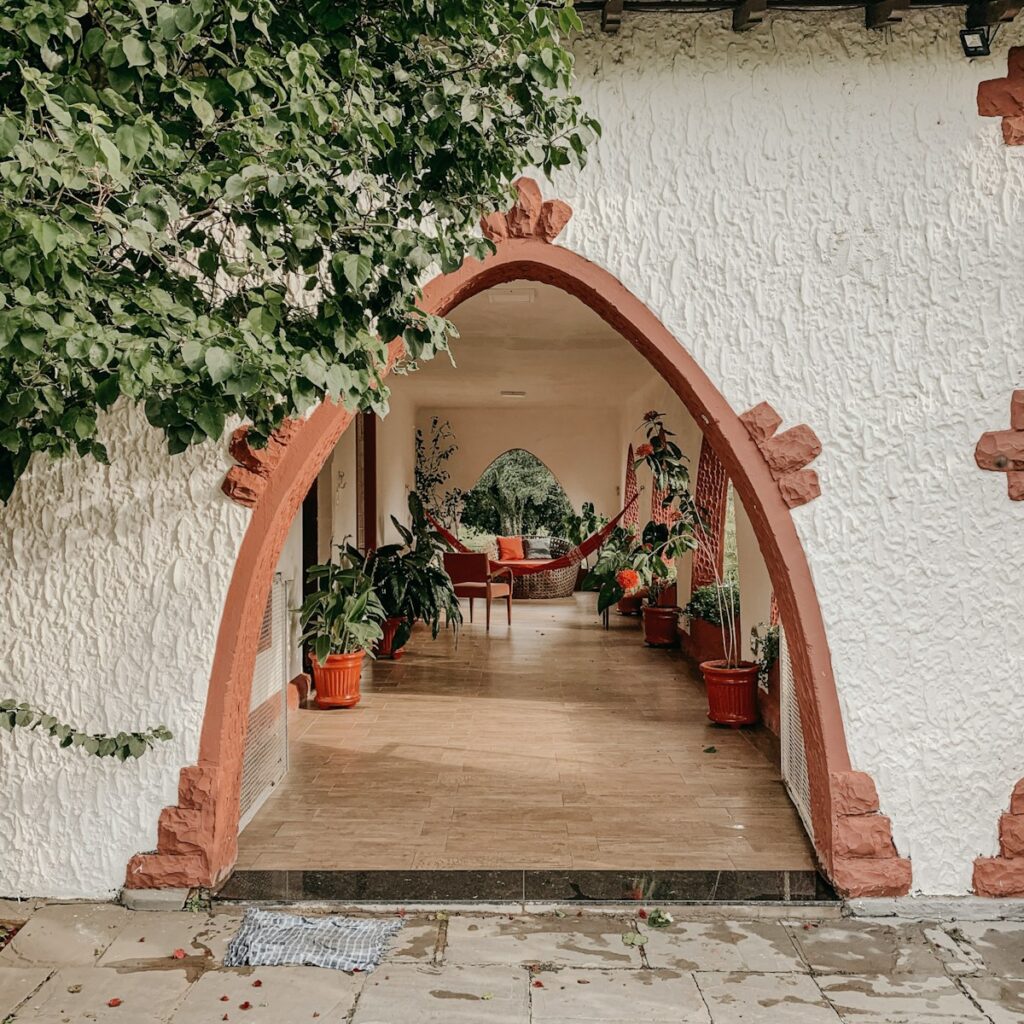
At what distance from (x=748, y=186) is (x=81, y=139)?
2116mm

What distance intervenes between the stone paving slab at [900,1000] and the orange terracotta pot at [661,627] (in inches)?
189

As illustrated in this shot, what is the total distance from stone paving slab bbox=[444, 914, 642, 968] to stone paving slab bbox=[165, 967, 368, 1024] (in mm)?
301

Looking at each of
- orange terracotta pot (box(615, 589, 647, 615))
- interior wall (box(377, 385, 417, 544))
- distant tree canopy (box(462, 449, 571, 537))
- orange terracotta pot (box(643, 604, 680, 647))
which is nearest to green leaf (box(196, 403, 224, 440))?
orange terracotta pot (box(643, 604, 680, 647))

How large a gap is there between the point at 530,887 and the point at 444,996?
0.58m

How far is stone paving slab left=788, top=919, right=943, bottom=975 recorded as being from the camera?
245cm

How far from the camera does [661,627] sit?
7223mm

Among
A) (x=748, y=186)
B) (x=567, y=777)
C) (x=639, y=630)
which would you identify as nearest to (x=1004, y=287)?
(x=748, y=186)

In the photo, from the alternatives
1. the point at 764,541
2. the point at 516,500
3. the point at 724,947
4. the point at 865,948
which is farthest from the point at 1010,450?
the point at 516,500

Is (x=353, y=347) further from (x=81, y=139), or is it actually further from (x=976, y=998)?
(x=976, y=998)

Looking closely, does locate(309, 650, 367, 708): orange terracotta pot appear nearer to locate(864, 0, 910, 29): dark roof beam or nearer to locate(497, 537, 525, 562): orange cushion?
locate(864, 0, 910, 29): dark roof beam

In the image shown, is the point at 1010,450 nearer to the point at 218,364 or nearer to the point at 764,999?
the point at 764,999

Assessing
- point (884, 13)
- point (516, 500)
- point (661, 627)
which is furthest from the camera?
point (516, 500)

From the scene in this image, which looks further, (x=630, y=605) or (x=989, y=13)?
(x=630, y=605)

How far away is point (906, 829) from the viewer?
9.28ft
